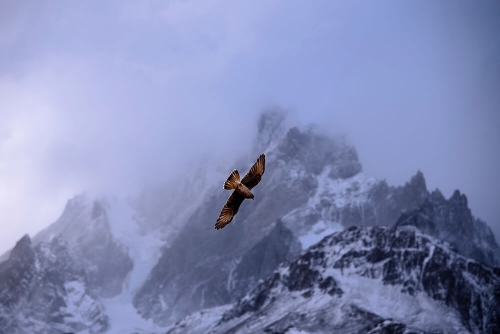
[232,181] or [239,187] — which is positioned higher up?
[232,181]

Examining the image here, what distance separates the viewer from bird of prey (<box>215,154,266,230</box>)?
83125 millimetres

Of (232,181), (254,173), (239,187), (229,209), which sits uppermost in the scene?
(254,173)

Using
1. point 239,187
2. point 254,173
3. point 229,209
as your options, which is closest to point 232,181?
point 239,187

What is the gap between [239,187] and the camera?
83250 millimetres

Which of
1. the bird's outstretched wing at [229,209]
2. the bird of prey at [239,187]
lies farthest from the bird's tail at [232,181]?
the bird's outstretched wing at [229,209]

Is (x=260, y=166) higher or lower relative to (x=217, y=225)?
higher

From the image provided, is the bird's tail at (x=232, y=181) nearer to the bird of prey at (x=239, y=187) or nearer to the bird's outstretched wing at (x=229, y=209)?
the bird of prey at (x=239, y=187)

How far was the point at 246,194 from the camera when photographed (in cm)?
8306

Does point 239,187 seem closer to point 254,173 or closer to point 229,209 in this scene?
point 254,173

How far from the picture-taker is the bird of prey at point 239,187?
83.1 m

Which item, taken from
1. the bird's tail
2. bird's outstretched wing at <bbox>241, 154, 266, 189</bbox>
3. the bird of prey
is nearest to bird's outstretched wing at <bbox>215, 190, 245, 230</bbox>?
the bird of prey

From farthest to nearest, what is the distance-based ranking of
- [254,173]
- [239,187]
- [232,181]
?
[254,173] → [239,187] → [232,181]

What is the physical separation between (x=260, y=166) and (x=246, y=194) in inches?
152

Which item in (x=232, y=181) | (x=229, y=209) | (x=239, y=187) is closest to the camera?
(x=232, y=181)
